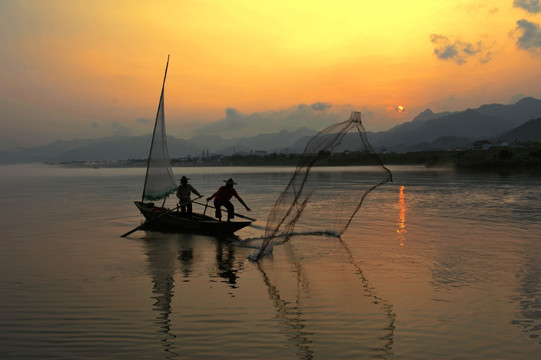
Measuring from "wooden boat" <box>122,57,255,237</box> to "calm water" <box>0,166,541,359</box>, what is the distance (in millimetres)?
676

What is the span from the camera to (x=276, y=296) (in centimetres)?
1248

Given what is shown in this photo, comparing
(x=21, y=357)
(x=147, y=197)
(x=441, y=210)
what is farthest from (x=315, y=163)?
(x=441, y=210)

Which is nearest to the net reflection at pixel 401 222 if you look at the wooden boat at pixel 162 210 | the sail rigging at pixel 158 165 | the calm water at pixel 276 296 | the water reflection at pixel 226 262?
the calm water at pixel 276 296

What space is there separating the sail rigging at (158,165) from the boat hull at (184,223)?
2.02m

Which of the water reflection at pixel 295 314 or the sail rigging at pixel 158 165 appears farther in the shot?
the sail rigging at pixel 158 165

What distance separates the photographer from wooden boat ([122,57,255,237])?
21.7 m

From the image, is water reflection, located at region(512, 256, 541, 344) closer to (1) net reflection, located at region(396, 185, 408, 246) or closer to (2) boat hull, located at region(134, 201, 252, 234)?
(1) net reflection, located at region(396, 185, 408, 246)

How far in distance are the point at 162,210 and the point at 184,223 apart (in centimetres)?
249

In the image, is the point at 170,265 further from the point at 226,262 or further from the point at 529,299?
the point at 529,299

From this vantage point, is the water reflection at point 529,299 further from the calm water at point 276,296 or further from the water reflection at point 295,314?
the water reflection at point 295,314

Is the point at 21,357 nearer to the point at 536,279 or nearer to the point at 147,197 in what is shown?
the point at 536,279

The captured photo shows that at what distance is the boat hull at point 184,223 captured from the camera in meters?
21.2

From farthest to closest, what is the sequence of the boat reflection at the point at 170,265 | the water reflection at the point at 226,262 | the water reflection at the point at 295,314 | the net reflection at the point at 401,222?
1. the net reflection at the point at 401,222
2. the water reflection at the point at 226,262
3. the boat reflection at the point at 170,265
4. the water reflection at the point at 295,314

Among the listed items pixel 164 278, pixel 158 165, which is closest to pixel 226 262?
pixel 164 278
